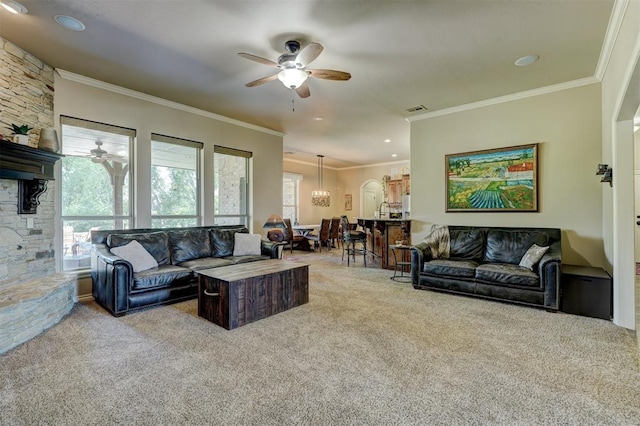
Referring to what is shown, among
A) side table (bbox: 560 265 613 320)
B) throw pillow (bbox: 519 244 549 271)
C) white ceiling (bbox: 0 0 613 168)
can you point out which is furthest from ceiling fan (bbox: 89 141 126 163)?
side table (bbox: 560 265 613 320)

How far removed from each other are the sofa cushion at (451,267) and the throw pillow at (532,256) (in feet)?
1.88

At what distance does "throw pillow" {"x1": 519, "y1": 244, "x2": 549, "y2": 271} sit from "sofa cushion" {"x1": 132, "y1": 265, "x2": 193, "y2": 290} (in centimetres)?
431

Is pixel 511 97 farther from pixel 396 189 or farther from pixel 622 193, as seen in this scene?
pixel 396 189

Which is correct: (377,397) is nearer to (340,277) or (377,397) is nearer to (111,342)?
(111,342)

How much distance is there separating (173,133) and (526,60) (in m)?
5.03

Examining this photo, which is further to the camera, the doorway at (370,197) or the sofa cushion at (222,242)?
the doorway at (370,197)

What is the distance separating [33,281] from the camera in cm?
335

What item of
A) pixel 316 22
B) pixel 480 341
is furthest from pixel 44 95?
pixel 480 341

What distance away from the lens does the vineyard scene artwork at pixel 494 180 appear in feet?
14.8

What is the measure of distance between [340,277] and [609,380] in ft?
12.0

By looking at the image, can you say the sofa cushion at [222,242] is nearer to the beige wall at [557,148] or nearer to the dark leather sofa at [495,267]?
the dark leather sofa at [495,267]

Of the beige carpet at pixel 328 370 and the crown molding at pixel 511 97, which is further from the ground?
the crown molding at pixel 511 97

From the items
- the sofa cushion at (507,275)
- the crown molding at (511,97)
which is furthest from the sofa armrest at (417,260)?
the crown molding at (511,97)

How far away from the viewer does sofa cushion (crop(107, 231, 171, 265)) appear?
13.0 feet
